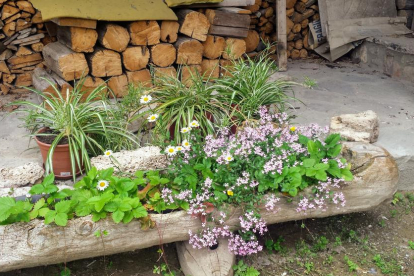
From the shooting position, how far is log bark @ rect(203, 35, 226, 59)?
4.50 m

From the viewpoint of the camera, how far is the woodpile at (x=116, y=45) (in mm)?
3936

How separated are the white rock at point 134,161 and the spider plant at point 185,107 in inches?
10.1

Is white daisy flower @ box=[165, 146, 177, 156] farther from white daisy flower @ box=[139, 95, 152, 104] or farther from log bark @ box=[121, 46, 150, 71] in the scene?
log bark @ box=[121, 46, 150, 71]

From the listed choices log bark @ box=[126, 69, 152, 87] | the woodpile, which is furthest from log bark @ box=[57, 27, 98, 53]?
log bark @ box=[126, 69, 152, 87]

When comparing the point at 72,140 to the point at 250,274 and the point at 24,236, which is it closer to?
the point at 24,236

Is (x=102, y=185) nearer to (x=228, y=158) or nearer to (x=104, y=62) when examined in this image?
(x=228, y=158)

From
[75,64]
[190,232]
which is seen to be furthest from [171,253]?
[75,64]

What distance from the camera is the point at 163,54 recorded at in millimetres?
4258

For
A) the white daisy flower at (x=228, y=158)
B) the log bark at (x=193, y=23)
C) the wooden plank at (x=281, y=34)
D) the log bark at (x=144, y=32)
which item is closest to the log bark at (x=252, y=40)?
the wooden plank at (x=281, y=34)

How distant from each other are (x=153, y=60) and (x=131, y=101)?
0.95 meters

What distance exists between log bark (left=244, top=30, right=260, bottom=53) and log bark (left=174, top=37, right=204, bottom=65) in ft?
3.97

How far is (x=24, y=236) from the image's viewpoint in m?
2.28

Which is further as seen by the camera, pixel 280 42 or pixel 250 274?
pixel 280 42

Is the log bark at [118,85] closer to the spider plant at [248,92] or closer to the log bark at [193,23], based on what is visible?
the log bark at [193,23]
